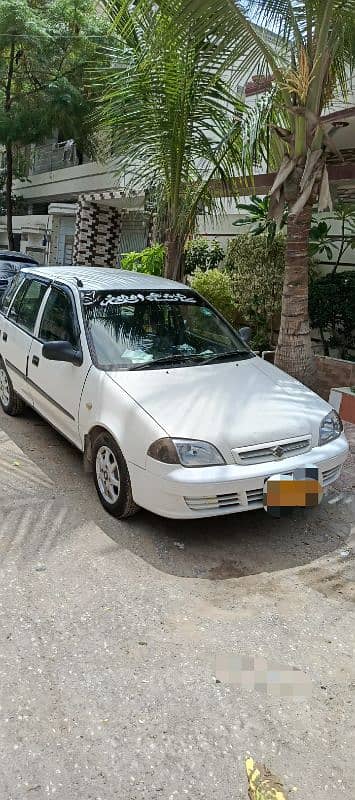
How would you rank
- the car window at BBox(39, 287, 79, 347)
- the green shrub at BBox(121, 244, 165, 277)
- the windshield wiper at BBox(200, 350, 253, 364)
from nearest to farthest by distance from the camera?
the windshield wiper at BBox(200, 350, 253, 364)
the car window at BBox(39, 287, 79, 347)
the green shrub at BBox(121, 244, 165, 277)

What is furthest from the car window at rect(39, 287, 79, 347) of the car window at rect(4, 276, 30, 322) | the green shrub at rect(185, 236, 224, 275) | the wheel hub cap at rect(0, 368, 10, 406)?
the green shrub at rect(185, 236, 224, 275)

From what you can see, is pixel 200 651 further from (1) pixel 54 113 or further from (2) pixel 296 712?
(1) pixel 54 113

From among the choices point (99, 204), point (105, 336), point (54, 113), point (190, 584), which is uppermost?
point (54, 113)

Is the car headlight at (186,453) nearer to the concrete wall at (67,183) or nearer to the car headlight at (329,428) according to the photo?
the car headlight at (329,428)

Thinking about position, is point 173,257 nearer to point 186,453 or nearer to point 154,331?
point 154,331

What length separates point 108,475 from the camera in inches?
163

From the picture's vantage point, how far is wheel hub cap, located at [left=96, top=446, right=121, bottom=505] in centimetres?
407

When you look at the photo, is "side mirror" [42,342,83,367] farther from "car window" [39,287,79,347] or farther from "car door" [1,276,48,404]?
"car door" [1,276,48,404]

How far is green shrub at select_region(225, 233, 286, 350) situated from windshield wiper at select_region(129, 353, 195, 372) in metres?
4.16

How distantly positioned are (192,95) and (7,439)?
432cm

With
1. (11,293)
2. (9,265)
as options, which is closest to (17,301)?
(11,293)

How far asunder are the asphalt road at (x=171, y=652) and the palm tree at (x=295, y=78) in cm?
229

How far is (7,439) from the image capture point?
19.0 ft

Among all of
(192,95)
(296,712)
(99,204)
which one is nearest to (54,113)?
(99,204)
